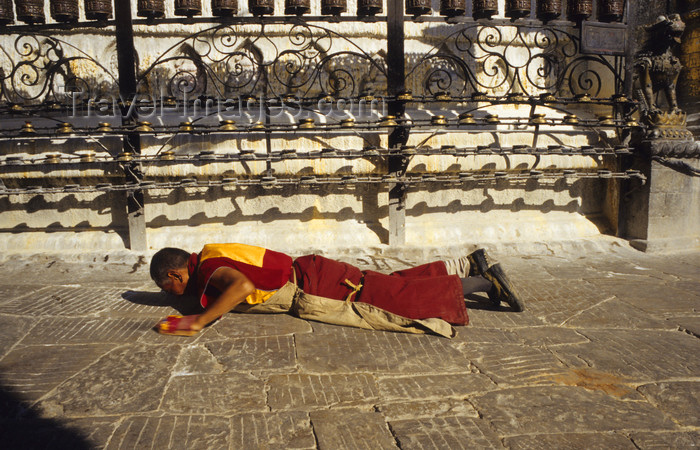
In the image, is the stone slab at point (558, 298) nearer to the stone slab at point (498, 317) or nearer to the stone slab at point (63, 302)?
the stone slab at point (498, 317)

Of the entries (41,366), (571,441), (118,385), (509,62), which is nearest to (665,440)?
(571,441)

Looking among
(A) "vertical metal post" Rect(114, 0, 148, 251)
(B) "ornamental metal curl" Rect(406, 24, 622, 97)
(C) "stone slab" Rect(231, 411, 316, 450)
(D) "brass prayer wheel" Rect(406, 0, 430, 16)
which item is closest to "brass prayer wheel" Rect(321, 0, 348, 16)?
(D) "brass prayer wheel" Rect(406, 0, 430, 16)

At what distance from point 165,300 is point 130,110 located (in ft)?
6.61

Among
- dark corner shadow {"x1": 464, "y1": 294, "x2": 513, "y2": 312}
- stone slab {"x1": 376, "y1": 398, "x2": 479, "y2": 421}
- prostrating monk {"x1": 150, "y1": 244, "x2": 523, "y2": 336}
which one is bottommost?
dark corner shadow {"x1": 464, "y1": 294, "x2": 513, "y2": 312}

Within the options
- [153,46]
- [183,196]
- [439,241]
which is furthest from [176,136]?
[439,241]

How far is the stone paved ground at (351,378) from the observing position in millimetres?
1833

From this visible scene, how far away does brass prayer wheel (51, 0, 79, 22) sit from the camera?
14.3ft

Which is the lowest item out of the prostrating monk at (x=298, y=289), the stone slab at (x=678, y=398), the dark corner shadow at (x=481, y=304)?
the dark corner shadow at (x=481, y=304)

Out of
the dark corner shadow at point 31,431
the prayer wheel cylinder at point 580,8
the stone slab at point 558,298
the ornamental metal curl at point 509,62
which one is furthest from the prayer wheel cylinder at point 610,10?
the dark corner shadow at point 31,431

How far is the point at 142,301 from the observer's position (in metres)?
3.44

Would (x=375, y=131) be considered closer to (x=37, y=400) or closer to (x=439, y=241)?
(x=439, y=241)

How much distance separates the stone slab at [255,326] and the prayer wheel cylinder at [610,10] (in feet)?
13.7

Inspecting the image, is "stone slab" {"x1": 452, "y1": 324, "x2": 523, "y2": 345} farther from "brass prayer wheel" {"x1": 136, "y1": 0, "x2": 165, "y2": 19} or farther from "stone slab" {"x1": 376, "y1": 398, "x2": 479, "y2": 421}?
"brass prayer wheel" {"x1": 136, "y1": 0, "x2": 165, "y2": 19}

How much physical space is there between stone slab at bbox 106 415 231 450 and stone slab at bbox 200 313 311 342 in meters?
0.82
